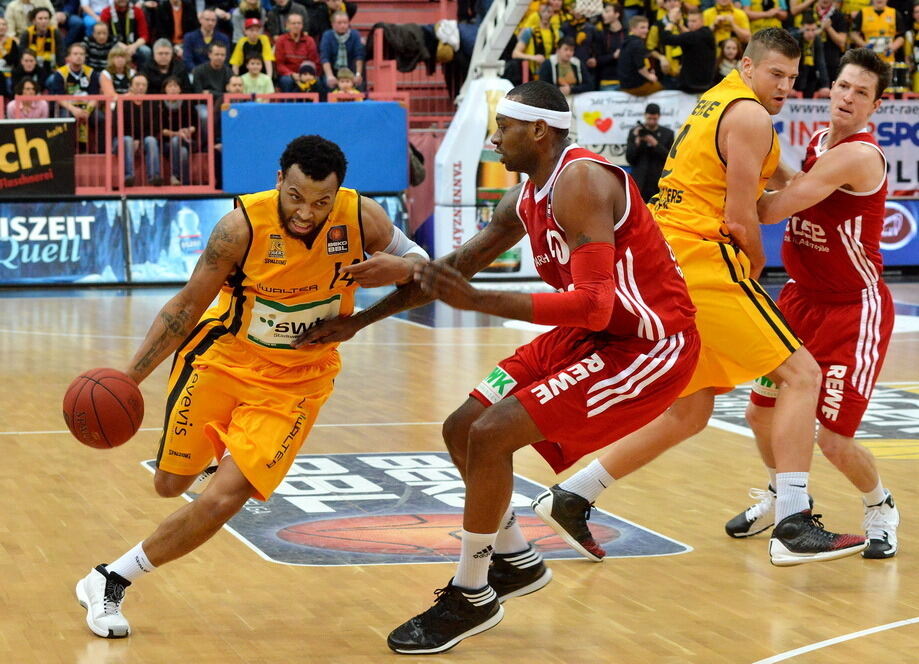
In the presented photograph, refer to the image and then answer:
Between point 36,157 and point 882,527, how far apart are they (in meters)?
13.4

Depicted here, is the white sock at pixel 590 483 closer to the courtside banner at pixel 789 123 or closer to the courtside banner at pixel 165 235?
the courtside banner at pixel 165 235

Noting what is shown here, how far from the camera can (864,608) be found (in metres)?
5.41

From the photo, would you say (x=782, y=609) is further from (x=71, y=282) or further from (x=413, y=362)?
(x=71, y=282)

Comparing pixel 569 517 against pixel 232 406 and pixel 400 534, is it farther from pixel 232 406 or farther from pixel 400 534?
pixel 232 406

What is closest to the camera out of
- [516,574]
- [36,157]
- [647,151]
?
[516,574]

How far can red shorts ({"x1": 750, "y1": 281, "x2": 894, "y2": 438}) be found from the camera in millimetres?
6180

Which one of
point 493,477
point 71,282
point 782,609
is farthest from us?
point 71,282

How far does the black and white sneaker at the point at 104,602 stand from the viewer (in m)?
4.91

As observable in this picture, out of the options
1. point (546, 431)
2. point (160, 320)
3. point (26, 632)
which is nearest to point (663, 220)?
point (546, 431)

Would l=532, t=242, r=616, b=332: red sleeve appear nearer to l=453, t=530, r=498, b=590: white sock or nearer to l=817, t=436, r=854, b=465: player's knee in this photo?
l=453, t=530, r=498, b=590: white sock

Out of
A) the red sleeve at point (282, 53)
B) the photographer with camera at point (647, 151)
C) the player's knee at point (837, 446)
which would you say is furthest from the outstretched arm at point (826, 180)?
the red sleeve at point (282, 53)

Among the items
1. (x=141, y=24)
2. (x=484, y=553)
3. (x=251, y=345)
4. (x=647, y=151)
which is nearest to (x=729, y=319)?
(x=484, y=553)

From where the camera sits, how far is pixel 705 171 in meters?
6.07

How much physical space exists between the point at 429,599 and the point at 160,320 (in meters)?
1.45
